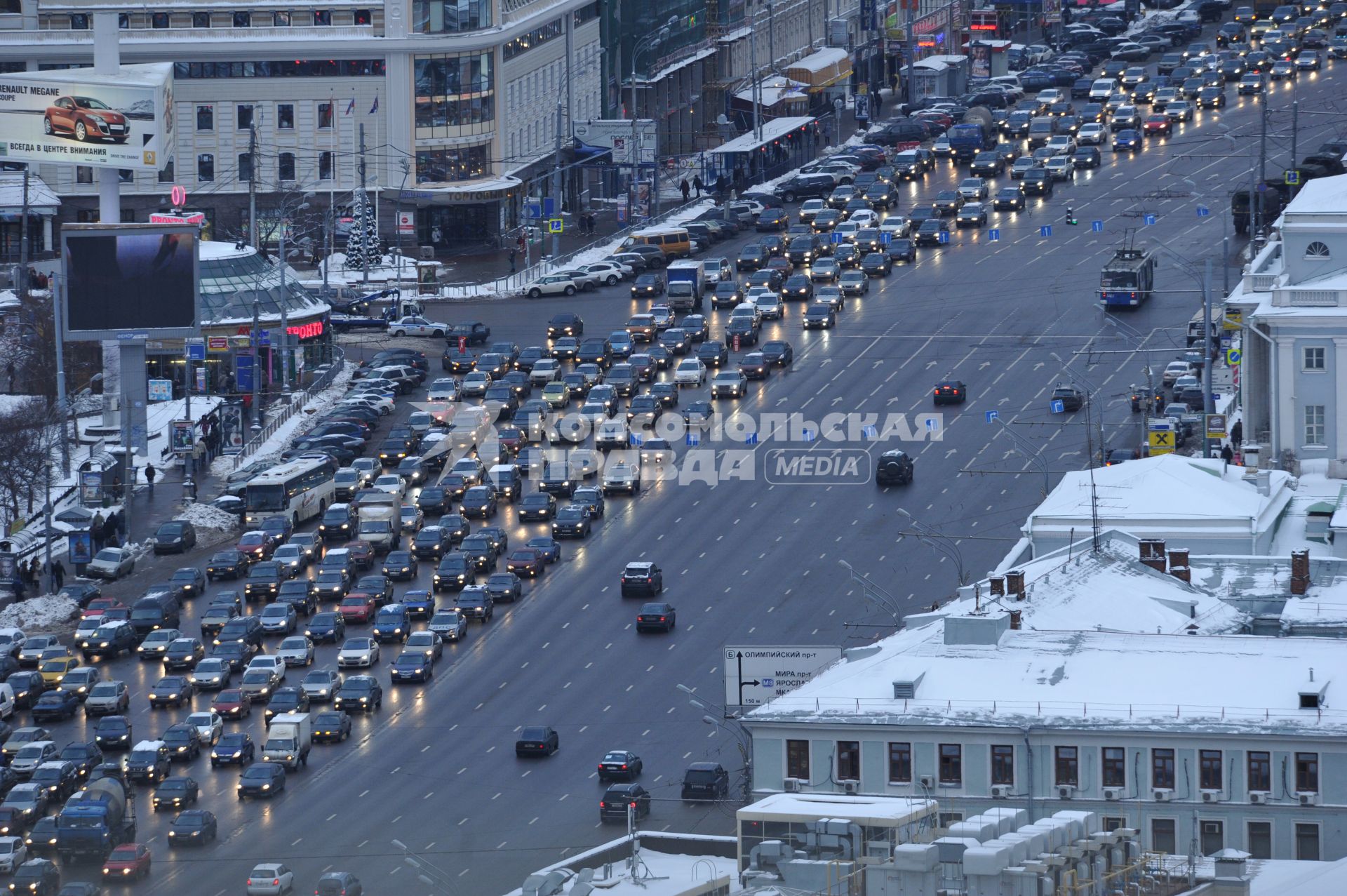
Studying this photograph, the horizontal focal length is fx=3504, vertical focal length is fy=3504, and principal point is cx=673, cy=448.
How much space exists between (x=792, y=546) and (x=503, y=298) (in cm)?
4086

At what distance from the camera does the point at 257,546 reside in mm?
116125

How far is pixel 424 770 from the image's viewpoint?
317ft

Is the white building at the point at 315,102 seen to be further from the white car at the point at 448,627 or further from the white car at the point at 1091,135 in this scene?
the white car at the point at 448,627

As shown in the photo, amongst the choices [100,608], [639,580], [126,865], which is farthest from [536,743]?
[100,608]

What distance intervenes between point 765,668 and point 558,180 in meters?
75.3

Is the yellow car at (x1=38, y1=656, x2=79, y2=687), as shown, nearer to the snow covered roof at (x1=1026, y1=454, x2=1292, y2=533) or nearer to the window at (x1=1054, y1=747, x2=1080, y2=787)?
the snow covered roof at (x1=1026, y1=454, x2=1292, y2=533)

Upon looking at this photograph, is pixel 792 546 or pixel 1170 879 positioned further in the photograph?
pixel 792 546

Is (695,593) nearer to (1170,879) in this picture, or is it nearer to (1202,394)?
(1202,394)

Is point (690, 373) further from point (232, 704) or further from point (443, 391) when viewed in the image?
point (232, 704)

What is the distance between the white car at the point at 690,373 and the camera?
13638 cm

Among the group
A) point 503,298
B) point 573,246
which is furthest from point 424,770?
point 573,246

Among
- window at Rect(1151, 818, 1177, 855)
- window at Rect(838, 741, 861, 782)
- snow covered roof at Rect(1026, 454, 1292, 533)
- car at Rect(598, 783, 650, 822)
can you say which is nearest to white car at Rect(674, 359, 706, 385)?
snow covered roof at Rect(1026, 454, 1292, 533)

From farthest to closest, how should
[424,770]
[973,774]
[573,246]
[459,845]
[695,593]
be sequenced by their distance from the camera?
[573,246], [695,593], [424,770], [459,845], [973,774]

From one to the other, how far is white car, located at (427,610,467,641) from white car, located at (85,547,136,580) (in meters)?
13.5
